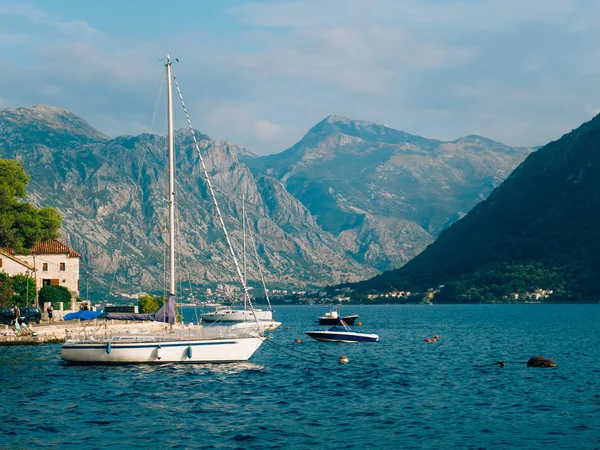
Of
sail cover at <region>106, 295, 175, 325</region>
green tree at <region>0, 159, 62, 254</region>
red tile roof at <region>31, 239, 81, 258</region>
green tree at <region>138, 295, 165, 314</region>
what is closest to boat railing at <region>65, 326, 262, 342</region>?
sail cover at <region>106, 295, 175, 325</region>

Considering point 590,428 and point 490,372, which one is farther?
point 490,372

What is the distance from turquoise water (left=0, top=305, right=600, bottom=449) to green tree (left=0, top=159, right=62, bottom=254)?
34031 mm

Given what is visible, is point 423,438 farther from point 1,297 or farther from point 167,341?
point 1,297

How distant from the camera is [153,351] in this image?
5834 cm

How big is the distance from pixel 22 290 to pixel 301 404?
76.2 meters

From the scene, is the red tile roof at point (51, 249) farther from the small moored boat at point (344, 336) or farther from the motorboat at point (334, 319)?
the small moored boat at point (344, 336)

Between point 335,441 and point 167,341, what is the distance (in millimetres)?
27815

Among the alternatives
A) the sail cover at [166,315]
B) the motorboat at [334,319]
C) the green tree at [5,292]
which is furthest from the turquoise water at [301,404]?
the motorboat at [334,319]

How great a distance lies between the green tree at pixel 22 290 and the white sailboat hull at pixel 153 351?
52.5m

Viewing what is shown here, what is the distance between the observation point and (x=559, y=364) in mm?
68500

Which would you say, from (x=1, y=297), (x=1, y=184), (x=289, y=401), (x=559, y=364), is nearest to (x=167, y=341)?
(x=289, y=401)

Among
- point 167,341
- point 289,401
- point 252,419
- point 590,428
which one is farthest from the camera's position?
point 167,341

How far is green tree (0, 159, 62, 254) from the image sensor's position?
103625mm

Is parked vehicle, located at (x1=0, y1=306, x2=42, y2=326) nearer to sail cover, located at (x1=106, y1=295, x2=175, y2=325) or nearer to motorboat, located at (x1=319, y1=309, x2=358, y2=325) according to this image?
sail cover, located at (x1=106, y1=295, x2=175, y2=325)
